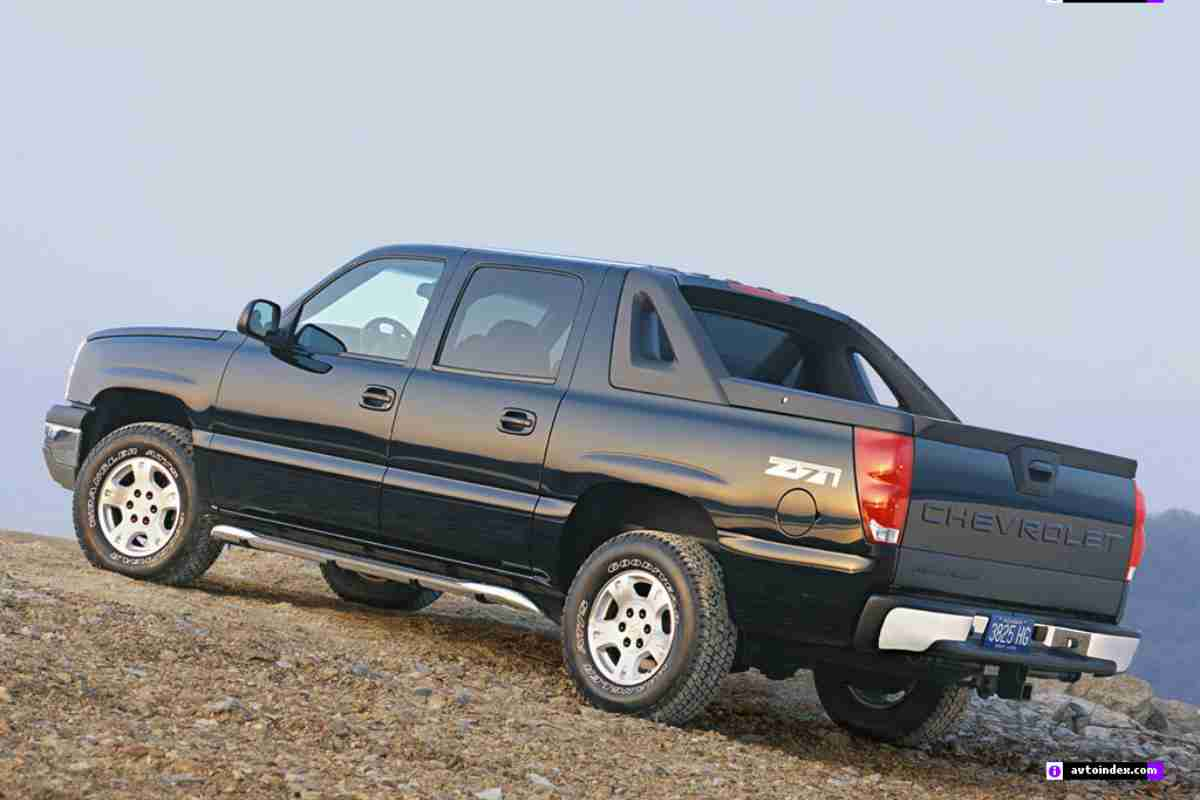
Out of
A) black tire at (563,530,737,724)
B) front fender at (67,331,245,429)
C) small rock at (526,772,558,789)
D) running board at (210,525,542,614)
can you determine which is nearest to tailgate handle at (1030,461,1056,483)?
black tire at (563,530,737,724)

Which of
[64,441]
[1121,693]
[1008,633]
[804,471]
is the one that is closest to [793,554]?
[804,471]

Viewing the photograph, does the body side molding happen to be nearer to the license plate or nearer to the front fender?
the license plate

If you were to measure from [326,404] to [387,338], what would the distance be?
17.3 inches

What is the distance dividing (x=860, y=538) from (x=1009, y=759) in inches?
95.7

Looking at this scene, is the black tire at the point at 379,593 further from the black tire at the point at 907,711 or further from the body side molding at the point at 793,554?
the body side molding at the point at 793,554

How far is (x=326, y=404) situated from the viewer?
807 cm

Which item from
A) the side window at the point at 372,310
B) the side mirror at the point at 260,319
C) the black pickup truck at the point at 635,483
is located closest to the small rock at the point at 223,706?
the black pickup truck at the point at 635,483

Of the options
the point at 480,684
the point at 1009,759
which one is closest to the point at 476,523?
the point at 480,684

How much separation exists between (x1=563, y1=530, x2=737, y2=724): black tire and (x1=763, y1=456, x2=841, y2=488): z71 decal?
1.64 ft

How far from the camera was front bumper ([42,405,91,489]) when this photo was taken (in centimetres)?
928

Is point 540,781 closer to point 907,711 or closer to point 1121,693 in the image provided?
point 907,711

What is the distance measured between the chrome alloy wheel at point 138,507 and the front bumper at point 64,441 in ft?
1.22

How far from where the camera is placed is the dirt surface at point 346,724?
5.25 m

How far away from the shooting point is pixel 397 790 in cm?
523
